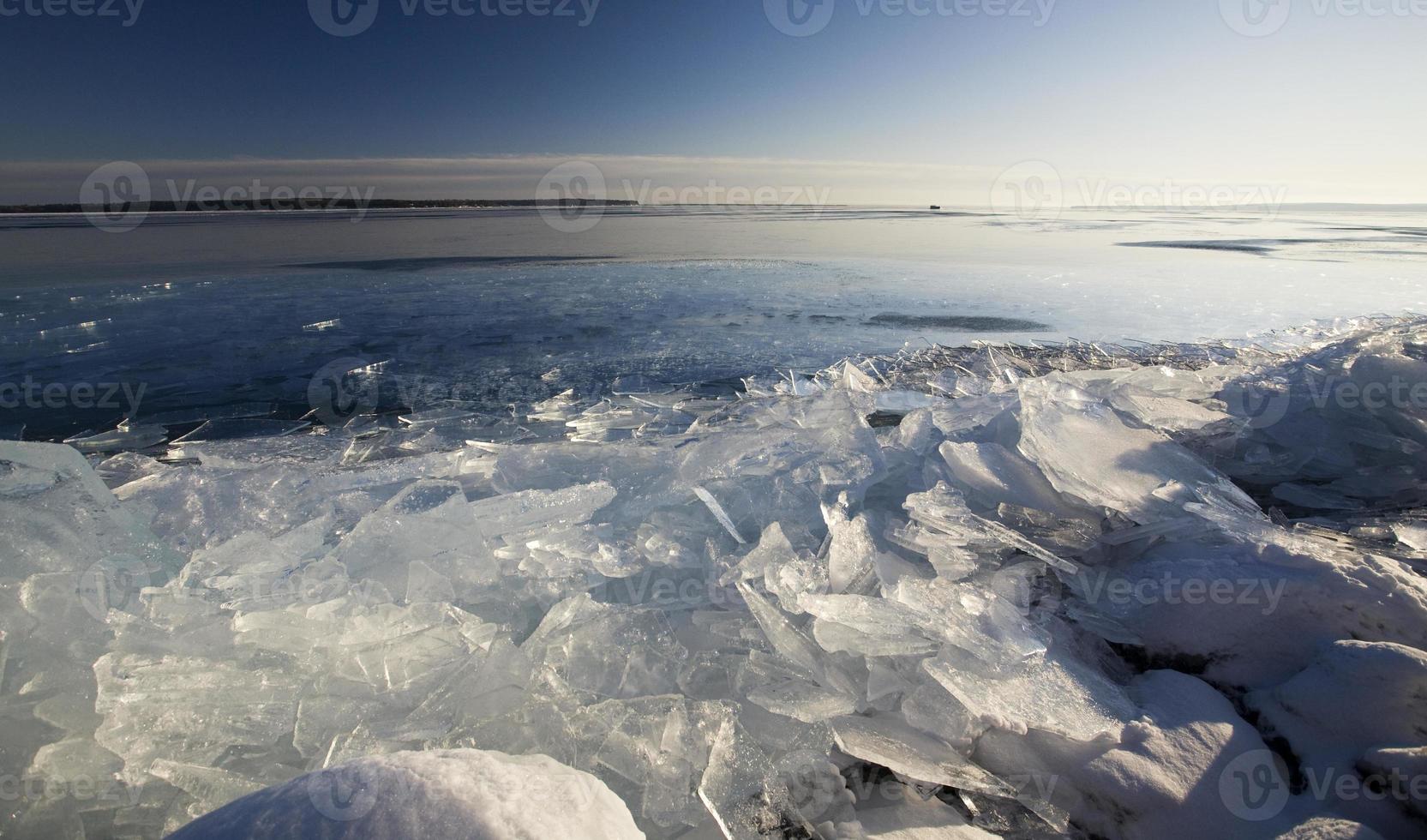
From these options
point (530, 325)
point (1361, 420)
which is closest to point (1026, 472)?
point (1361, 420)

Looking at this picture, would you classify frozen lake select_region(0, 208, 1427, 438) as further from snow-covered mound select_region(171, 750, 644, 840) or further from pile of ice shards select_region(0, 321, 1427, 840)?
snow-covered mound select_region(171, 750, 644, 840)

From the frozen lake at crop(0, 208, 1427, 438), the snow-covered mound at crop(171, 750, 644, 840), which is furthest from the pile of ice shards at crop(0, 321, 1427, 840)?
the frozen lake at crop(0, 208, 1427, 438)

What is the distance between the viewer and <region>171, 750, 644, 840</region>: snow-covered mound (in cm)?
103

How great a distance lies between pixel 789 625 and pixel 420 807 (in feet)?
3.26

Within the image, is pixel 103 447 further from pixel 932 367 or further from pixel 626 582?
pixel 932 367

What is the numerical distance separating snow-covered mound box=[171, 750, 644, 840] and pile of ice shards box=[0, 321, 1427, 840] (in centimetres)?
33

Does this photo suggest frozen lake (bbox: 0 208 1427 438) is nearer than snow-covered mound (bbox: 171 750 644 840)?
No

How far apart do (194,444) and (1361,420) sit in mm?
5345

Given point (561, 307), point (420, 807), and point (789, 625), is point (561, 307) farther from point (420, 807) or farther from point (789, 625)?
point (420, 807)

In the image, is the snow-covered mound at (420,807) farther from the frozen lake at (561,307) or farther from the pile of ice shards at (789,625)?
the frozen lake at (561,307)

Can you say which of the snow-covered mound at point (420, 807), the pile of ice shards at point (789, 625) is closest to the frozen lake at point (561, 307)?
the pile of ice shards at point (789, 625)

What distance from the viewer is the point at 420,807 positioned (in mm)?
1059

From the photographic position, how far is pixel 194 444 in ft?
11.0

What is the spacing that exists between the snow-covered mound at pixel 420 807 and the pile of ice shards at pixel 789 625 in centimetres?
33
